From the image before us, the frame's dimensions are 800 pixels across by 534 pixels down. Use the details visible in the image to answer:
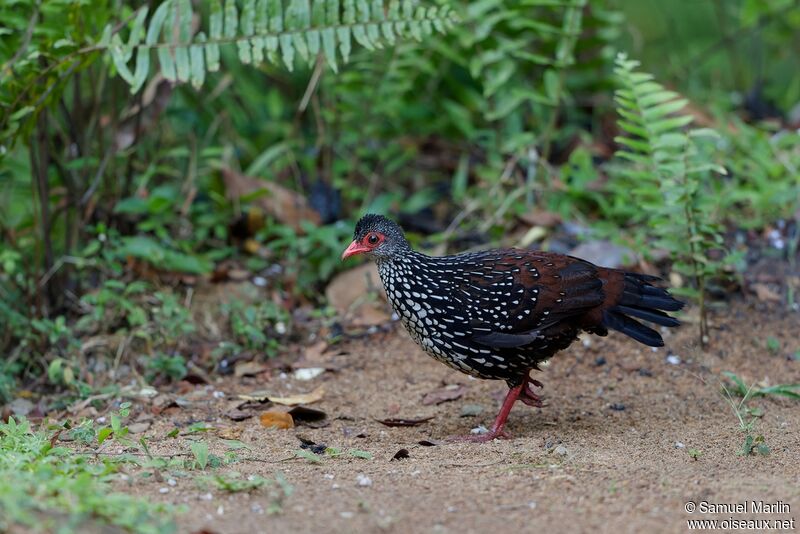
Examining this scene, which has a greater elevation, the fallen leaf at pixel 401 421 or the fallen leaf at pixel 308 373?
the fallen leaf at pixel 401 421

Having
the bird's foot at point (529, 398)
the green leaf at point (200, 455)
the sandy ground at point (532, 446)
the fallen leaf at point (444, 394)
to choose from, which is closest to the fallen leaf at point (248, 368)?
the sandy ground at point (532, 446)

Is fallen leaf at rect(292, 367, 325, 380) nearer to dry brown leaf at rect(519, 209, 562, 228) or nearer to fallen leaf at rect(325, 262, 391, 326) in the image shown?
fallen leaf at rect(325, 262, 391, 326)

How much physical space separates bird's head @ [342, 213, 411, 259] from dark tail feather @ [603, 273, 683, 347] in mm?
1176

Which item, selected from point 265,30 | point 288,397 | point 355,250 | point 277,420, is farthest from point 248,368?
point 265,30

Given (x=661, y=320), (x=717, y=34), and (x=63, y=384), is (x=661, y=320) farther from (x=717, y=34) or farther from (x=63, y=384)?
(x=717, y=34)

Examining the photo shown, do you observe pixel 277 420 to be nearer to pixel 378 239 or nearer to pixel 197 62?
pixel 378 239

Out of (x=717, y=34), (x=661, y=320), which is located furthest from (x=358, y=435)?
(x=717, y=34)

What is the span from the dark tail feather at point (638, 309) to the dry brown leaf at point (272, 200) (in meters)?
2.84

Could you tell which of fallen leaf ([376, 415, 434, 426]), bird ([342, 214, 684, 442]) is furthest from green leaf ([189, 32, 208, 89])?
fallen leaf ([376, 415, 434, 426])

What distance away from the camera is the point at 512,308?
5.04 metres

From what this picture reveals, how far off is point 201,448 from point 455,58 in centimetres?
419

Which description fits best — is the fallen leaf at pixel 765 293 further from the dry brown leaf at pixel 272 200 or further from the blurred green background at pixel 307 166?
the dry brown leaf at pixel 272 200

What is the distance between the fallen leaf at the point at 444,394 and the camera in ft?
18.8

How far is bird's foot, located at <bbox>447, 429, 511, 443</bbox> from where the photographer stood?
197 inches
